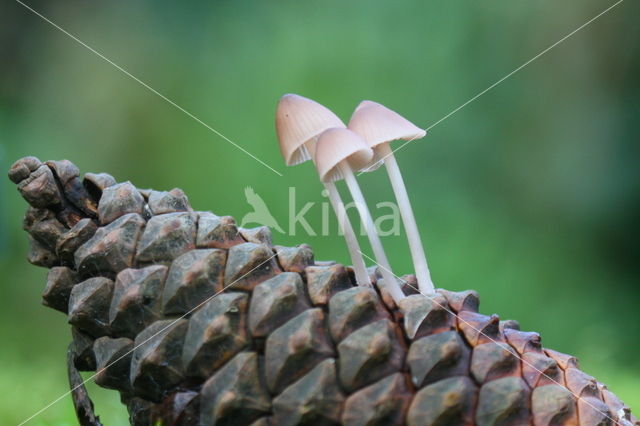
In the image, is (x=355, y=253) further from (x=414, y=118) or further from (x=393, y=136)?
(x=414, y=118)

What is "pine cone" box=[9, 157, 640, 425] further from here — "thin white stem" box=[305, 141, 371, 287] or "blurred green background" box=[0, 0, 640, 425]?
"blurred green background" box=[0, 0, 640, 425]

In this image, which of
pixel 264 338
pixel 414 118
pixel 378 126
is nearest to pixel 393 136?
pixel 378 126

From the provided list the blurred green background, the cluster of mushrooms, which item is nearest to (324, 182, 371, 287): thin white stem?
the cluster of mushrooms

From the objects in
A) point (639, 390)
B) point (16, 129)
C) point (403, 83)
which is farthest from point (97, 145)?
point (639, 390)

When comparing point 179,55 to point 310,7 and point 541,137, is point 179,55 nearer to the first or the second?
point 310,7

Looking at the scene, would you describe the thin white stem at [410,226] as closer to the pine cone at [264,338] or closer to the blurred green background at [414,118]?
the pine cone at [264,338]

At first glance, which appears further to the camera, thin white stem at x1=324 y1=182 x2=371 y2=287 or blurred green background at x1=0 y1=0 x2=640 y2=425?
blurred green background at x1=0 y1=0 x2=640 y2=425

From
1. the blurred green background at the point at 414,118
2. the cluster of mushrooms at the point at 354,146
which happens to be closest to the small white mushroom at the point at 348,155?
the cluster of mushrooms at the point at 354,146
